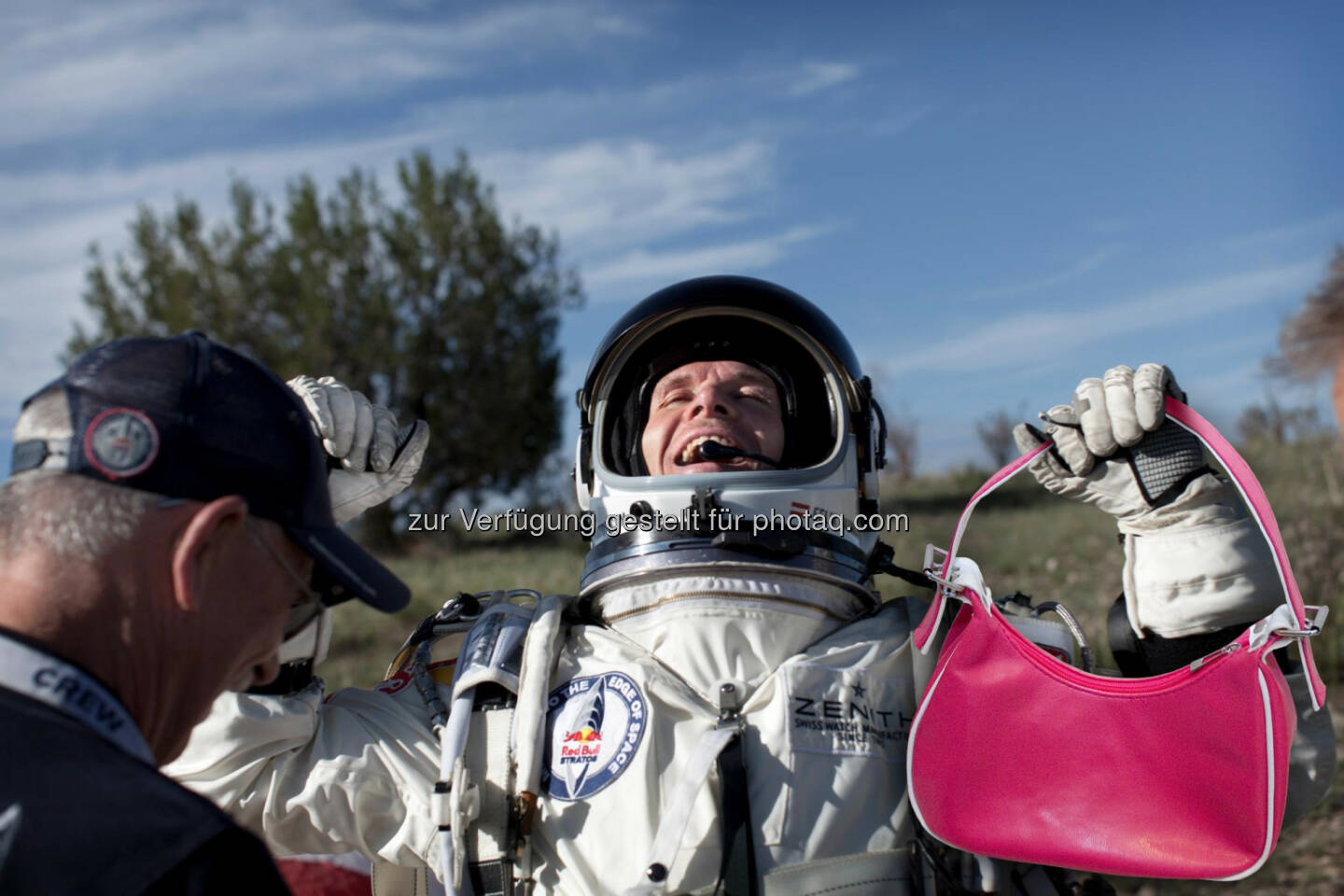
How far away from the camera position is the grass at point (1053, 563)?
4875 mm

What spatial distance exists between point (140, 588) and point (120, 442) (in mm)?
168

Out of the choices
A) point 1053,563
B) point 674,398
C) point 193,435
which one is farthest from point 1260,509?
point 1053,563

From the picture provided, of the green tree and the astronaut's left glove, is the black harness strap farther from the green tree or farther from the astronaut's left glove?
the green tree

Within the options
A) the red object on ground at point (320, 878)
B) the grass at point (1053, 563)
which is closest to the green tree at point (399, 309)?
the grass at point (1053, 563)

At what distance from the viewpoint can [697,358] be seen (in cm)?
300

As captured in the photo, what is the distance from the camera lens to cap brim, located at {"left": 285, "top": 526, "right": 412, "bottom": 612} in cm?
142

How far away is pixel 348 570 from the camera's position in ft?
4.85

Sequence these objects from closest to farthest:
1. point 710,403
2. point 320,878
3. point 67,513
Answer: point 67,513 → point 710,403 → point 320,878

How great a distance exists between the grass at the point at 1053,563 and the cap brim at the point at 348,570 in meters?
3.08

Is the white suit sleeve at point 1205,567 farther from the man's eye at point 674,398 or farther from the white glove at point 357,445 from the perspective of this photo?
the white glove at point 357,445

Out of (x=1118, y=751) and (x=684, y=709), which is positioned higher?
(x=684, y=709)

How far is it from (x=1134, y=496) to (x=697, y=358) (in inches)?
49.1

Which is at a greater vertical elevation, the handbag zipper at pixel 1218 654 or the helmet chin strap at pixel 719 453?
the helmet chin strap at pixel 719 453

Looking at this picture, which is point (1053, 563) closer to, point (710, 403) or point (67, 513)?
point (710, 403)
